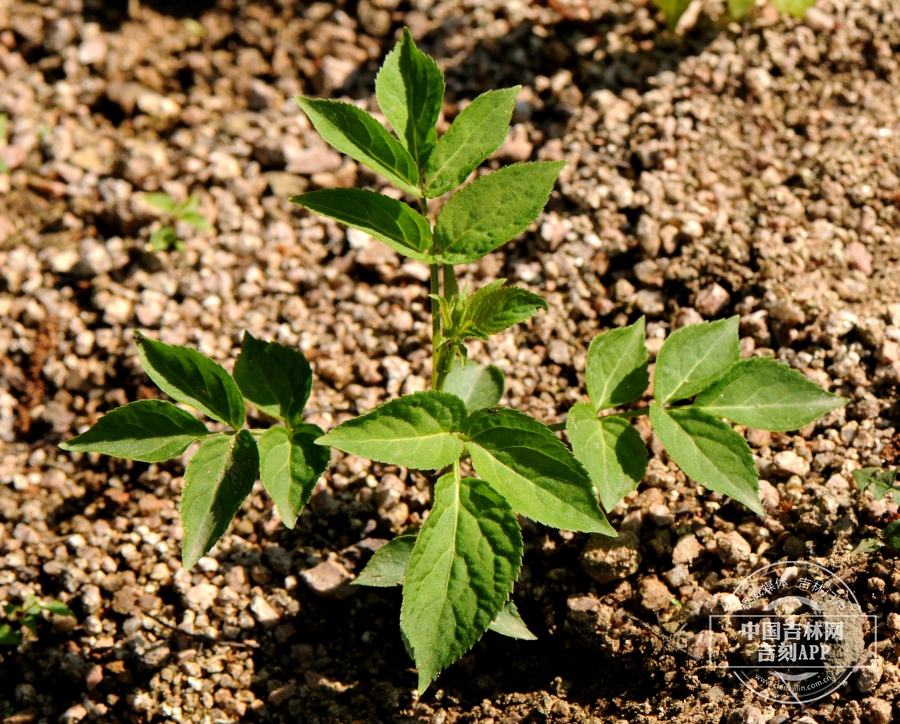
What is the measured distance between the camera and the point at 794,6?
292 centimetres

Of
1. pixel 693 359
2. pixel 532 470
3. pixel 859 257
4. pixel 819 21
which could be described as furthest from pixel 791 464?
pixel 819 21

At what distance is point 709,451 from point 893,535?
50cm

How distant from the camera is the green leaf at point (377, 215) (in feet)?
5.76

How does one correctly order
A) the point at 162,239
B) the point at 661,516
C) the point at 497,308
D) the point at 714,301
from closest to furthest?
the point at 497,308, the point at 661,516, the point at 714,301, the point at 162,239

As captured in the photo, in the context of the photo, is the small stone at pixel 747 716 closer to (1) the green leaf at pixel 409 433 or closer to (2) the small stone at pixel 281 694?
(1) the green leaf at pixel 409 433

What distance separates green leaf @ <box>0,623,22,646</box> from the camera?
2.14 meters

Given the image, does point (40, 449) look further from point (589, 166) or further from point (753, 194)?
point (753, 194)

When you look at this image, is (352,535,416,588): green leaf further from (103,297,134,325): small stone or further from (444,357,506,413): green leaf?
(103,297,134,325): small stone

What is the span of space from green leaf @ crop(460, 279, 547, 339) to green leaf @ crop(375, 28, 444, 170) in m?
0.38

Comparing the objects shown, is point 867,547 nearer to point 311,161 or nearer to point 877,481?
point 877,481

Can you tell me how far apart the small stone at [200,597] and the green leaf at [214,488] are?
0.59 m

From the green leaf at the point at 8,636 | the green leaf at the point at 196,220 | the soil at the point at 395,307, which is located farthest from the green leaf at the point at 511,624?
the green leaf at the point at 196,220

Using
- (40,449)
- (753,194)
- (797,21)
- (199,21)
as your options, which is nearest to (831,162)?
(753,194)

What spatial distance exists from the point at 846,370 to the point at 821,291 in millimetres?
281
